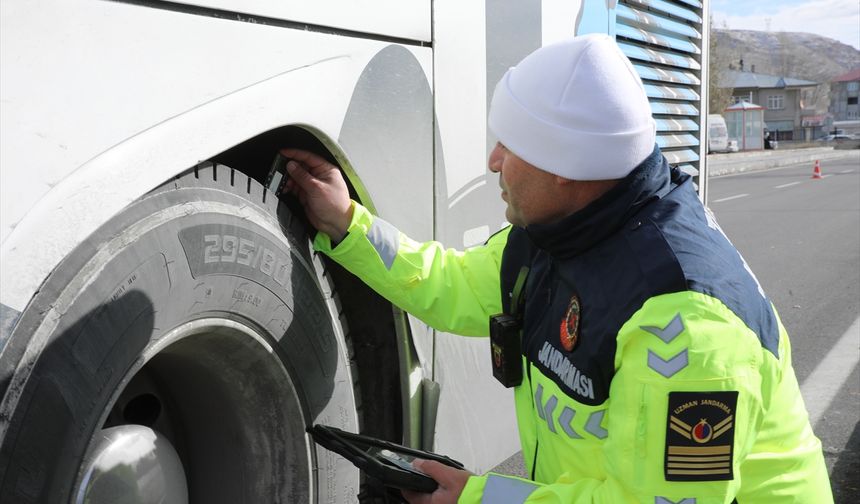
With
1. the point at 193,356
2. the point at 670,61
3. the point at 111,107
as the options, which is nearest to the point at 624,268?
the point at 193,356

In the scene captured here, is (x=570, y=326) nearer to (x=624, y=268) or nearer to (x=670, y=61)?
(x=624, y=268)

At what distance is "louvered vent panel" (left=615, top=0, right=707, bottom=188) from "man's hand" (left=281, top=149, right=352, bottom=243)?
5.22 feet

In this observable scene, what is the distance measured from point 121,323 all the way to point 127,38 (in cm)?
42

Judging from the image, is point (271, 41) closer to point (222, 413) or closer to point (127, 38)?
point (127, 38)

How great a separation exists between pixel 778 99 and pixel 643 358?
4261 inches

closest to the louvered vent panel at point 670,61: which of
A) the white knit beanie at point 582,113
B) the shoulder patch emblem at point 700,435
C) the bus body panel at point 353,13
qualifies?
the bus body panel at point 353,13

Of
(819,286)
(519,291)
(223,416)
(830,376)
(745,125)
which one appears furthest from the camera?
(745,125)

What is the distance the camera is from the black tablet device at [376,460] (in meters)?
1.88

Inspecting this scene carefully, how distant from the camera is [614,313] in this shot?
66.1 inches

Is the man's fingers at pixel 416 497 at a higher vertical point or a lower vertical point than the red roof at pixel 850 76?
lower

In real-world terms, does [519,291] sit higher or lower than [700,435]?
higher

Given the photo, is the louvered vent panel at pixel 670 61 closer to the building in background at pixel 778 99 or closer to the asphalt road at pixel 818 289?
the asphalt road at pixel 818 289

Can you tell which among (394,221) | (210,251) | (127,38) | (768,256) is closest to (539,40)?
(394,221)

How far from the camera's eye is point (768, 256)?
30.2 feet
